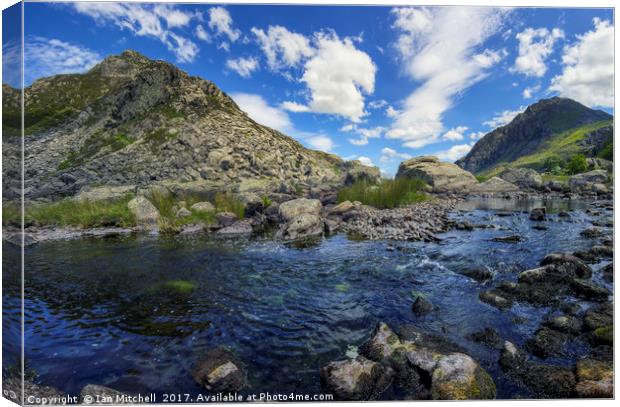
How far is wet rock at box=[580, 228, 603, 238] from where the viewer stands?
9.10 metres

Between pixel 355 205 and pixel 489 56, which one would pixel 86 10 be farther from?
pixel 355 205

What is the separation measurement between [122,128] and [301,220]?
781cm

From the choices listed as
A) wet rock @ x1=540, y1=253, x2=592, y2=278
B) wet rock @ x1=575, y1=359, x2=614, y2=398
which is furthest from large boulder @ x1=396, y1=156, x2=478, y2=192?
wet rock @ x1=575, y1=359, x2=614, y2=398

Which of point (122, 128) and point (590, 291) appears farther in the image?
point (122, 128)

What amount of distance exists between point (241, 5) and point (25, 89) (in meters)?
3.21

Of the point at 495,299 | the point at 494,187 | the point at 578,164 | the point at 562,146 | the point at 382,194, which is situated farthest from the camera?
the point at 494,187

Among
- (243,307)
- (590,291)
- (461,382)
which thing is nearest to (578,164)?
(590,291)

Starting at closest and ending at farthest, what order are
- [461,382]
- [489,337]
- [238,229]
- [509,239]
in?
1. [461,382]
2. [489,337]
3. [509,239]
4. [238,229]

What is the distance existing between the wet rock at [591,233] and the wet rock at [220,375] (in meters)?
11.0

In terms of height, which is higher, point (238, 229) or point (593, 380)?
point (238, 229)

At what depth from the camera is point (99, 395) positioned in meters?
3.47

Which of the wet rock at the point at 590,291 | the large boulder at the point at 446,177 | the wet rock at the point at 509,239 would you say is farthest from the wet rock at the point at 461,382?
the large boulder at the point at 446,177

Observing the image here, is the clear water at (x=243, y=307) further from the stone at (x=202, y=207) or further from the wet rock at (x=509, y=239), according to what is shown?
the stone at (x=202, y=207)

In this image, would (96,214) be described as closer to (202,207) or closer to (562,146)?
(202,207)
